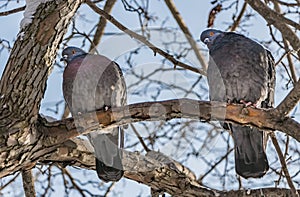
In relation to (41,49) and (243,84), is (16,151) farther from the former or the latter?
(243,84)

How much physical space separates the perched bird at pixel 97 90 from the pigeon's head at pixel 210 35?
2.96 ft

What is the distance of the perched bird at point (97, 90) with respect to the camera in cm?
389

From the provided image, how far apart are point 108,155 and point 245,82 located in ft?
4.06

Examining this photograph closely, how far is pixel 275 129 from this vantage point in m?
3.07

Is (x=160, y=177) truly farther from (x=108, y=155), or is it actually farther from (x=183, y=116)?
(x=183, y=116)

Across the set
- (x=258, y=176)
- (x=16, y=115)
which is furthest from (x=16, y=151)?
(x=258, y=176)

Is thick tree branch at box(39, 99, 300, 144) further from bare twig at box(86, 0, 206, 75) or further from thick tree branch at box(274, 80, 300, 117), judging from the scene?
bare twig at box(86, 0, 206, 75)

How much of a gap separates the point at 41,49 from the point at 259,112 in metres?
1.44

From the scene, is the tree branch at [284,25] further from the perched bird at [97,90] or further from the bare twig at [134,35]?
the perched bird at [97,90]

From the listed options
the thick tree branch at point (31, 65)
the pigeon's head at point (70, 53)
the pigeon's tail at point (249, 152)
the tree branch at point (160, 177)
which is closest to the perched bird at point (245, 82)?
the pigeon's tail at point (249, 152)

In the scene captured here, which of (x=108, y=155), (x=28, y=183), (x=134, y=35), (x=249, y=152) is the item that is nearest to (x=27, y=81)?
(x=28, y=183)

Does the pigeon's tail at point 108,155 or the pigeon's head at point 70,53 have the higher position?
the pigeon's head at point 70,53

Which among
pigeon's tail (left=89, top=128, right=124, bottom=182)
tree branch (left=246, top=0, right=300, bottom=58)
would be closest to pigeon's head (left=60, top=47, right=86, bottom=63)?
pigeon's tail (left=89, top=128, right=124, bottom=182)

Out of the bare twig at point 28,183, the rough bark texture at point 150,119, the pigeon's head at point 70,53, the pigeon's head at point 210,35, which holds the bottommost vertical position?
the bare twig at point 28,183
